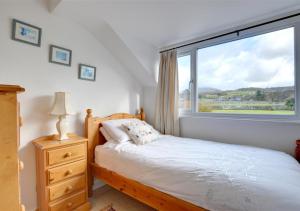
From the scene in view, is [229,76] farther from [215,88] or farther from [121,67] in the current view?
[121,67]

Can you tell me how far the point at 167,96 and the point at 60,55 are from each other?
165cm

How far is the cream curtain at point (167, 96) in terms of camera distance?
8.82 feet

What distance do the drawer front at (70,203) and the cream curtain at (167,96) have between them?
1.53 m

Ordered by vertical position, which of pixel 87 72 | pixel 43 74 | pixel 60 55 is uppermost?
pixel 60 55

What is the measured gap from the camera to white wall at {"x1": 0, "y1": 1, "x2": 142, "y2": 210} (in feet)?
5.36

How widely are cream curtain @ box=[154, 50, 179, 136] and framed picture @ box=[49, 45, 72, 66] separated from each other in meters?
1.43

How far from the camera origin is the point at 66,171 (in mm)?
1719

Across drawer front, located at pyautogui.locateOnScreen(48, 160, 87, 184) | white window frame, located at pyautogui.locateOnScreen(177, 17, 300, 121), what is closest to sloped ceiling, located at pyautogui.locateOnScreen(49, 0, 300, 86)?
white window frame, located at pyautogui.locateOnScreen(177, 17, 300, 121)

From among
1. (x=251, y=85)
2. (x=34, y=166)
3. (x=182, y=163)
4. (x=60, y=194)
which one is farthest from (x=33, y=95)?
(x=251, y=85)

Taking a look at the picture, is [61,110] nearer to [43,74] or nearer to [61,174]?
[43,74]

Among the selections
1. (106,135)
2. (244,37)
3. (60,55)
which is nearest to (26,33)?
(60,55)

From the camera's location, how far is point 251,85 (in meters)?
2.17

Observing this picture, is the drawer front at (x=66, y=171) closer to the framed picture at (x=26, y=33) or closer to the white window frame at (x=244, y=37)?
the framed picture at (x=26, y=33)

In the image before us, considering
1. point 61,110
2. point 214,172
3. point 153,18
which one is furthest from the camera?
point 153,18
